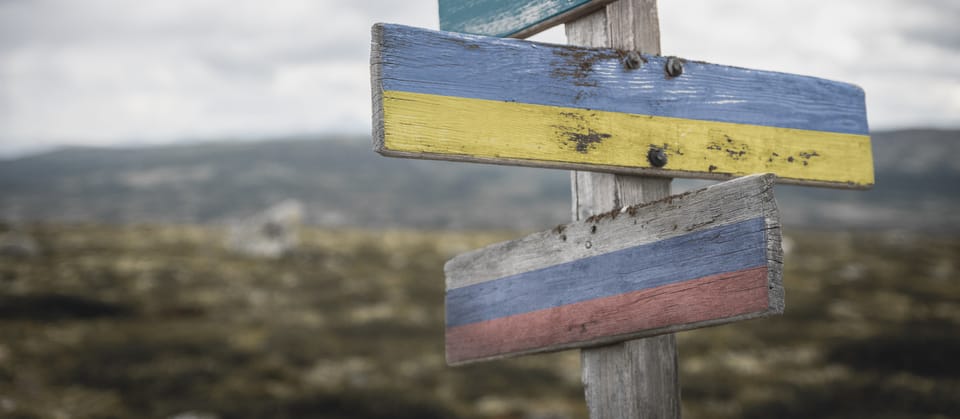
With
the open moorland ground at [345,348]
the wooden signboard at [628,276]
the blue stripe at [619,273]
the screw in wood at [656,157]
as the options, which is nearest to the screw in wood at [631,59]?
the screw in wood at [656,157]

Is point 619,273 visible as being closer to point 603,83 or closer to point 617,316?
point 617,316

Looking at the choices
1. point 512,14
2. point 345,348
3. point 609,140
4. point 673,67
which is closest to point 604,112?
point 609,140

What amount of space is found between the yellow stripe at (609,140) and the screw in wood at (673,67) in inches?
5.6

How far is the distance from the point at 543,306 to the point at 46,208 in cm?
19115

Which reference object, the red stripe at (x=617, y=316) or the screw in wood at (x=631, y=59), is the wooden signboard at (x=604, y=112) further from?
the red stripe at (x=617, y=316)

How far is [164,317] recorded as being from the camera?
2005 centimetres

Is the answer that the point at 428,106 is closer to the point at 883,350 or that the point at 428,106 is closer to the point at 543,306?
the point at 543,306

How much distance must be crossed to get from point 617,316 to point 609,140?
1.63 feet

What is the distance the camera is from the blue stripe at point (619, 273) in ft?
5.39

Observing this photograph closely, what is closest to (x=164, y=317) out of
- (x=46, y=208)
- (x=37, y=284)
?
(x=37, y=284)

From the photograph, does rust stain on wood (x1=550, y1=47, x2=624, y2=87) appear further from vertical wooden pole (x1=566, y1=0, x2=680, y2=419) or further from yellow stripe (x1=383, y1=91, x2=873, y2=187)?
vertical wooden pole (x1=566, y1=0, x2=680, y2=419)

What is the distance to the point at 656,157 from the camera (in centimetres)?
198

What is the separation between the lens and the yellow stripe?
167cm

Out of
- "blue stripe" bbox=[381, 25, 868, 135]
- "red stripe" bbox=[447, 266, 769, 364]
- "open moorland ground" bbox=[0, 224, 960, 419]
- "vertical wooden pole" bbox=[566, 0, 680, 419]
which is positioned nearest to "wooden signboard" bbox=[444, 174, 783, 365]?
"red stripe" bbox=[447, 266, 769, 364]
